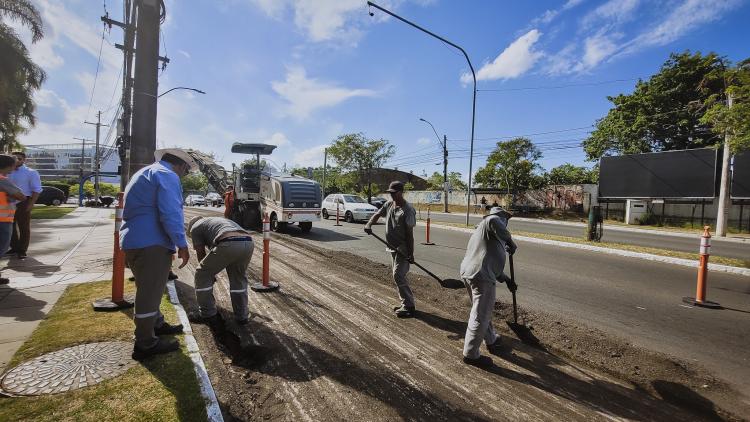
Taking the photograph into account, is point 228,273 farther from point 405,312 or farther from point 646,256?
point 646,256

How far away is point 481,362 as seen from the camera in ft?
11.0

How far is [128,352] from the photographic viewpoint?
325 centimetres

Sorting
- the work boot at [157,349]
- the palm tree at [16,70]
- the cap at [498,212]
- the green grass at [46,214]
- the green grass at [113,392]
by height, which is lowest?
the green grass at [46,214]

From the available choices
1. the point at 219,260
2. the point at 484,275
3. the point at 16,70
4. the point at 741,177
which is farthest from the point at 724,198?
the point at 16,70

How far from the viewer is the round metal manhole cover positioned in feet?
8.59

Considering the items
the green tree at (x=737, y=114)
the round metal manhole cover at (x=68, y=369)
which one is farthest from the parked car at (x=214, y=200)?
the green tree at (x=737, y=114)

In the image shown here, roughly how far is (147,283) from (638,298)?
7.08 m

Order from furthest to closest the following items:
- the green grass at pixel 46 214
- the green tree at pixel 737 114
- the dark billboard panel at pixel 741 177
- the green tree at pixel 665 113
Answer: the green tree at pixel 665 113, the dark billboard panel at pixel 741 177, the green grass at pixel 46 214, the green tree at pixel 737 114

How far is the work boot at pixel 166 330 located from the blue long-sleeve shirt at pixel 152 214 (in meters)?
1.10

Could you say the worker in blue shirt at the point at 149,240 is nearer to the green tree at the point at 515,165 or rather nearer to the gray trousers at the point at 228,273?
the gray trousers at the point at 228,273

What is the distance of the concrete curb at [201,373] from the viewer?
95.4 inches

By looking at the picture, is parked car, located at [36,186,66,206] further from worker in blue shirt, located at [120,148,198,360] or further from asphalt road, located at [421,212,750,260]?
asphalt road, located at [421,212,750,260]

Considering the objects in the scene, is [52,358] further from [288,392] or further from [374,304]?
[374,304]

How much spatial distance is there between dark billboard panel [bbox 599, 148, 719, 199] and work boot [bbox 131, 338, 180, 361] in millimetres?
29938
